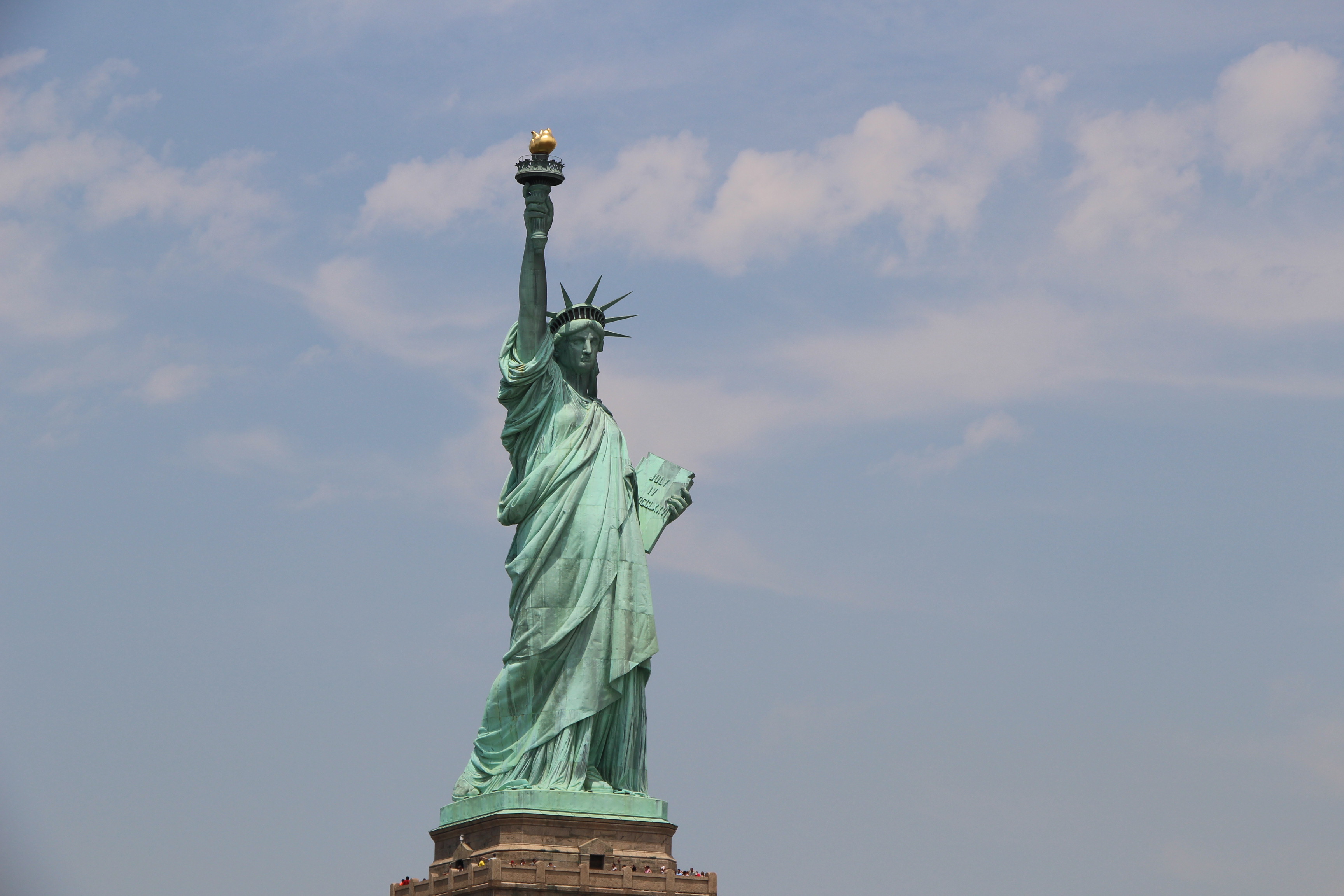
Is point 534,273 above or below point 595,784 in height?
above

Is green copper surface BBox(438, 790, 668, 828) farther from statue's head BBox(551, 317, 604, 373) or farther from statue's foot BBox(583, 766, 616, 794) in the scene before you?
statue's head BBox(551, 317, 604, 373)

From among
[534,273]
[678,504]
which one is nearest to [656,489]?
[678,504]

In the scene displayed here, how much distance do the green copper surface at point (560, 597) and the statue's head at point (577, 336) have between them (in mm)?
40

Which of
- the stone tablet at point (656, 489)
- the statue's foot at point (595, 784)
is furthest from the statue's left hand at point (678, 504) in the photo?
the statue's foot at point (595, 784)

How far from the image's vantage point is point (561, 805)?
42.0 metres

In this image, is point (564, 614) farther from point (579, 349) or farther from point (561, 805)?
point (579, 349)

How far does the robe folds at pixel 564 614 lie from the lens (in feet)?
140

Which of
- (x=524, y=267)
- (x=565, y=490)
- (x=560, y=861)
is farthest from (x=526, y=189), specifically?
(x=560, y=861)

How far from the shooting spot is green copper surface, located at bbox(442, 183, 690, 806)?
42.8 m

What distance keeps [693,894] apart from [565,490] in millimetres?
7113

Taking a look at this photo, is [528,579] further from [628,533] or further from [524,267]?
[524,267]

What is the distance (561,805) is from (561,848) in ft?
2.41

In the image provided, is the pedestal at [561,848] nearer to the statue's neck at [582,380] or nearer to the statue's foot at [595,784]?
the statue's foot at [595,784]

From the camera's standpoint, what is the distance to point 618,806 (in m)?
→ 42.5
